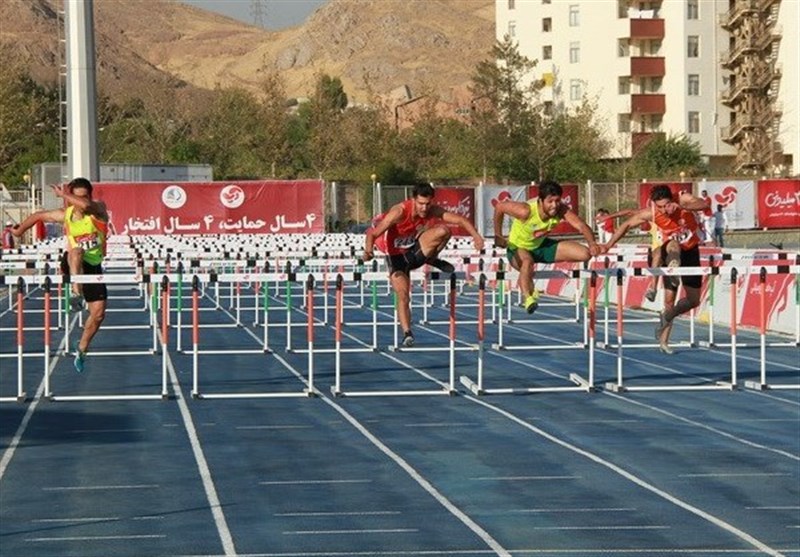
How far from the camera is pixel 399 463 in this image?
1644cm

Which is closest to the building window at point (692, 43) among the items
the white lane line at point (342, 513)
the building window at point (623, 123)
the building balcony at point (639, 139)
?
the building balcony at point (639, 139)

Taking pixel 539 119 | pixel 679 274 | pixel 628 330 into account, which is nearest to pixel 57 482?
pixel 679 274

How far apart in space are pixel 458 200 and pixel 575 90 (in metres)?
53.1

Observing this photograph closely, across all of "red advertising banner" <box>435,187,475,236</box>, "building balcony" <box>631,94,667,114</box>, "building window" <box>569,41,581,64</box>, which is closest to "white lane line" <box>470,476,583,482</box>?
"red advertising banner" <box>435,187,475,236</box>

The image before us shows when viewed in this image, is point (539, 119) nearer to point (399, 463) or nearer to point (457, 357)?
point (457, 357)

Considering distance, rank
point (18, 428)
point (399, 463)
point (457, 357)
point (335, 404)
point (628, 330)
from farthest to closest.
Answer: point (628, 330)
point (457, 357)
point (335, 404)
point (18, 428)
point (399, 463)

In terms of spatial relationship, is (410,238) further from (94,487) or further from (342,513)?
(342,513)

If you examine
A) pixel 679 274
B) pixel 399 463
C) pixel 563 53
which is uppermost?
pixel 563 53

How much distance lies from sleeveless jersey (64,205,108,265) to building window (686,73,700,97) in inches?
3582

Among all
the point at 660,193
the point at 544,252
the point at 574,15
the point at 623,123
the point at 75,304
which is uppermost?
the point at 574,15

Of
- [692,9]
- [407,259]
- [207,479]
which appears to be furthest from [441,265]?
[692,9]

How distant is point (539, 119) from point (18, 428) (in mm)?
86425

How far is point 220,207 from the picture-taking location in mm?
63938

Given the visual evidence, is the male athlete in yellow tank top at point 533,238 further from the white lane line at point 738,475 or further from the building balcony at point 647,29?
the building balcony at point 647,29
